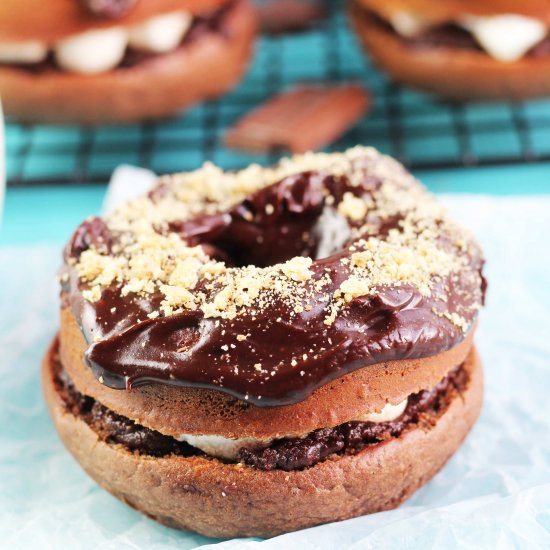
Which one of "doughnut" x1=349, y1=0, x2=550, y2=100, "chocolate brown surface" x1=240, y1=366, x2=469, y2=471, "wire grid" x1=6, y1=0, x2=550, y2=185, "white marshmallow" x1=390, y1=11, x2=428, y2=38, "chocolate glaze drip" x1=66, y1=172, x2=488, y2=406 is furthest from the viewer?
"wire grid" x1=6, y1=0, x2=550, y2=185

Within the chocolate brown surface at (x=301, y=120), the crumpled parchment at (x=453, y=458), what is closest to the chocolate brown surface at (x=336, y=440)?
the crumpled parchment at (x=453, y=458)

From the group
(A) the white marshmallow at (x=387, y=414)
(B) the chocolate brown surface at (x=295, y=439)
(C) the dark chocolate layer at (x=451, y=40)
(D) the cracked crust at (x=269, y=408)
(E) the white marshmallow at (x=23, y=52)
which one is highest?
(C) the dark chocolate layer at (x=451, y=40)

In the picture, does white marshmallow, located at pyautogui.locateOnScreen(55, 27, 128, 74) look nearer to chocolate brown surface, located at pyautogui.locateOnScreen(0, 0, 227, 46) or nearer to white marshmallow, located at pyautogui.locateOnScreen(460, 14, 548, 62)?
chocolate brown surface, located at pyautogui.locateOnScreen(0, 0, 227, 46)

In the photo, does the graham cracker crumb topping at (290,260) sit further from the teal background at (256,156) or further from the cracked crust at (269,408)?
the teal background at (256,156)

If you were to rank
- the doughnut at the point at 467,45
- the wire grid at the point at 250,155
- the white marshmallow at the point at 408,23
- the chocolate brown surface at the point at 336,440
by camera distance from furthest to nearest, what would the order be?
the wire grid at the point at 250,155, the white marshmallow at the point at 408,23, the doughnut at the point at 467,45, the chocolate brown surface at the point at 336,440

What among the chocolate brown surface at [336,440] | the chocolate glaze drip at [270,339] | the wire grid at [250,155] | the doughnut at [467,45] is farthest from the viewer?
the wire grid at [250,155]

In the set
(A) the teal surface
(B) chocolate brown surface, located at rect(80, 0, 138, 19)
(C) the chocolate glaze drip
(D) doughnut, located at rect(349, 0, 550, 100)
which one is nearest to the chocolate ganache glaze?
(C) the chocolate glaze drip

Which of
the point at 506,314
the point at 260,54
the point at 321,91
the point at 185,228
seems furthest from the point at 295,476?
the point at 260,54

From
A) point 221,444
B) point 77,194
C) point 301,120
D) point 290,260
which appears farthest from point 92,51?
point 221,444
